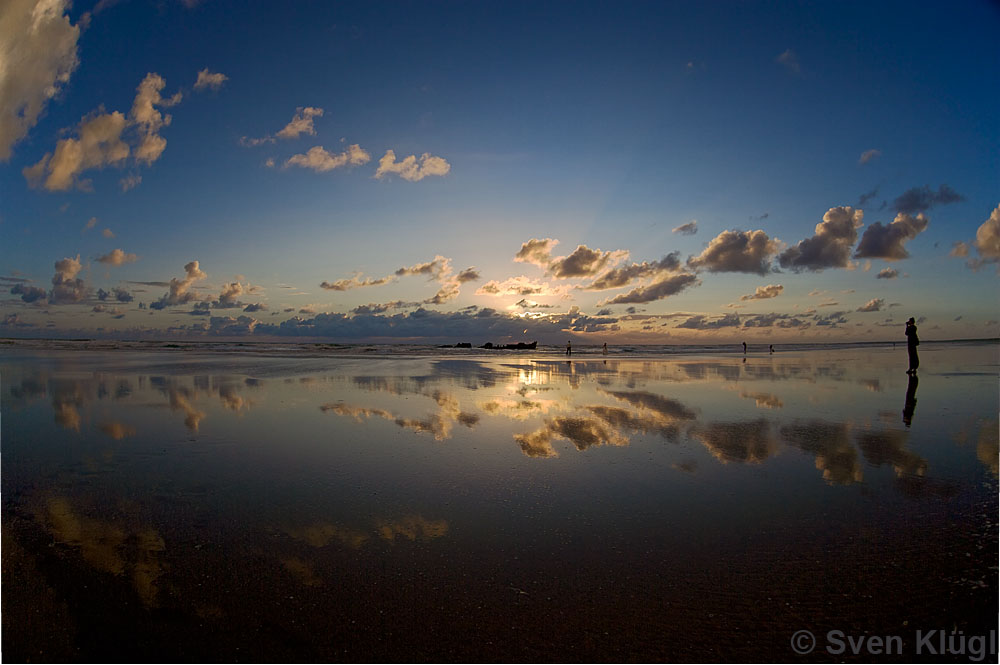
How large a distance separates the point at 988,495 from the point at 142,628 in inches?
341

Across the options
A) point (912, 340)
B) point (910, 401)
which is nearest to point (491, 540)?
point (910, 401)

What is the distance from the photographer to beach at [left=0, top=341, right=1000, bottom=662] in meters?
3.55

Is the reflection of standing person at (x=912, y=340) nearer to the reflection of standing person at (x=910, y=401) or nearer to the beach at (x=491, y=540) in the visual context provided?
the reflection of standing person at (x=910, y=401)

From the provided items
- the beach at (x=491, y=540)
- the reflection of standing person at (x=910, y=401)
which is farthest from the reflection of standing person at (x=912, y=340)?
the beach at (x=491, y=540)

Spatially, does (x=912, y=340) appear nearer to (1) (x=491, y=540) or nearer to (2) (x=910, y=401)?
(2) (x=910, y=401)

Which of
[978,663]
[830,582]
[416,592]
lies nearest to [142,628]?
[416,592]

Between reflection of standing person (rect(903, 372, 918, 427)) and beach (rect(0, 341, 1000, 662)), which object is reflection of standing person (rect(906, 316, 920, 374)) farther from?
beach (rect(0, 341, 1000, 662))

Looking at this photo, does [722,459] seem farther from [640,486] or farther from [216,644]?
[216,644]

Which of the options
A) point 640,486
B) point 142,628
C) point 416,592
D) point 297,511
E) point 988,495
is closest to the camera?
point 142,628

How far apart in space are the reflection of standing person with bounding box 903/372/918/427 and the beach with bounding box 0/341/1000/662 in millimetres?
902

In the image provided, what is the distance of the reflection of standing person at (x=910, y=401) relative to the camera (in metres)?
11.6

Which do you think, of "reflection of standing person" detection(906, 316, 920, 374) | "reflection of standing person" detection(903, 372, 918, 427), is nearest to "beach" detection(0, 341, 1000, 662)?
"reflection of standing person" detection(903, 372, 918, 427)

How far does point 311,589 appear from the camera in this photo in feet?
13.4

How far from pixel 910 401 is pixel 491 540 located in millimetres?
14874
